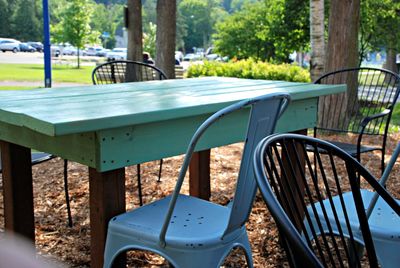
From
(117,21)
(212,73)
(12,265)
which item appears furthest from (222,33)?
(117,21)

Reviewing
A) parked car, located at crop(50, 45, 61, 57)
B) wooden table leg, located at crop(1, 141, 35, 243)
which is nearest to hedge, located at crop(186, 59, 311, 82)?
wooden table leg, located at crop(1, 141, 35, 243)

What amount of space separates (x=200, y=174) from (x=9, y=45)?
78.6 feet

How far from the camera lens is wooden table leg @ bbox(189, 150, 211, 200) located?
338cm

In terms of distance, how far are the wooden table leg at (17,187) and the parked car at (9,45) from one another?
20.1 metres

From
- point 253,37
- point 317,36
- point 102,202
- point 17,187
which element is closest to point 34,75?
point 253,37

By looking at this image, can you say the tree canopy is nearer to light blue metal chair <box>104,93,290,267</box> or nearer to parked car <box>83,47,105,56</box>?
light blue metal chair <box>104,93,290,267</box>

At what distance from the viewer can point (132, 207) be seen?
11.8 feet

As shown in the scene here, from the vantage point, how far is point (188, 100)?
2281 mm

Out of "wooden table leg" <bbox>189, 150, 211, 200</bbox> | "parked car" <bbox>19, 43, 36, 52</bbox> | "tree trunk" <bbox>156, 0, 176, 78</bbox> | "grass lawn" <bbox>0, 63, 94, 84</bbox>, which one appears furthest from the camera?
"parked car" <bbox>19, 43, 36, 52</bbox>

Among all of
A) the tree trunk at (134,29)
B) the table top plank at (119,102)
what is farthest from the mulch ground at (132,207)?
the tree trunk at (134,29)

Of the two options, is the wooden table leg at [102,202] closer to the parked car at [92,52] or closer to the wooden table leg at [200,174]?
the wooden table leg at [200,174]

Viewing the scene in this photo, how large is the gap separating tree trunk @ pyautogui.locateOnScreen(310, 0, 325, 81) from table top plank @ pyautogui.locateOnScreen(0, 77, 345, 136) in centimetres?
370

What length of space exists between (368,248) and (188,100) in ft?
3.52

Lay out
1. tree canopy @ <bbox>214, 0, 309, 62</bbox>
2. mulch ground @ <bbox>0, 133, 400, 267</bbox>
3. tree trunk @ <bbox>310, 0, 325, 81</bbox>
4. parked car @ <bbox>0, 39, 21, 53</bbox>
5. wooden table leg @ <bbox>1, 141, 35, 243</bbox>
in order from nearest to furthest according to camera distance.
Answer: wooden table leg @ <bbox>1, 141, 35, 243</bbox>
mulch ground @ <bbox>0, 133, 400, 267</bbox>
tree trunk @ <bbox>310, 0, 325, 81</bbox>
tree canopy @ <bbox>214, 0, 309, 62</bbox>
parked car @ <bbox>0, 39, 21, 53</bbox>
